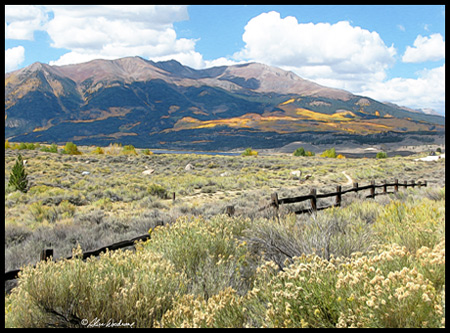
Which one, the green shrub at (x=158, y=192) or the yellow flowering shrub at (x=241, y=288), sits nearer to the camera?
the yellow flowering shrub at (x=241, y=288)

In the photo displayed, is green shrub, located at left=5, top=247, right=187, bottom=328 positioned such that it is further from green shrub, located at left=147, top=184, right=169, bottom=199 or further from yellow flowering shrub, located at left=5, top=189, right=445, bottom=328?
green shrub, located at left=147, top=184, right=169, bottom=199

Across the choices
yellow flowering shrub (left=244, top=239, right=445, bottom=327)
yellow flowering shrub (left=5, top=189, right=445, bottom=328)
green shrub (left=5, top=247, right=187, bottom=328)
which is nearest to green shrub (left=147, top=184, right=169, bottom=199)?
yellow flowering shrub (left=5, top=189, right=445, bottom=328)

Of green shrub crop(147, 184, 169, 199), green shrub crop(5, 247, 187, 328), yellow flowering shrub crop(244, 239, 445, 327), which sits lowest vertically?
green shrub crop(147, 184, 169, 199)

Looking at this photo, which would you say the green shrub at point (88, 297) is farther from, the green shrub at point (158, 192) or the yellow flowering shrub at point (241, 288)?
the green shrub at point (158, 192)

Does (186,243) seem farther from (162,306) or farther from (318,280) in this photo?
(318,280)

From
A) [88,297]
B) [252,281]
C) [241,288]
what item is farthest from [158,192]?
[88,297]

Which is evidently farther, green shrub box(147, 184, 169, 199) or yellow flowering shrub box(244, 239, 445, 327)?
green shrub box(147, 184, 169, 199)

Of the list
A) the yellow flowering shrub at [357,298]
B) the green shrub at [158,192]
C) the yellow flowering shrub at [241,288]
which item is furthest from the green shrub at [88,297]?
the green shrub at [158,192]

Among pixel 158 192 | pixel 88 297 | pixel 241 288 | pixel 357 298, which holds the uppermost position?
Result: pixel 357 298

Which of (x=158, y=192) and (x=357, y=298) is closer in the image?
(x=357, y=298)

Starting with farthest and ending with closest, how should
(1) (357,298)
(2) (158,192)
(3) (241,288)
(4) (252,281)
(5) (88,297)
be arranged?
1. (2) (158,192)
2. (4) (252,281)
3. (3) (241,288)
4. (5) (88,297)
5. (1) (357,298)

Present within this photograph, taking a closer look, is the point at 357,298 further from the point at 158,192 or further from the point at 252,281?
the point at 158,192

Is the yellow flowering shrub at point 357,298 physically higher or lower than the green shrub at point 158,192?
higher
